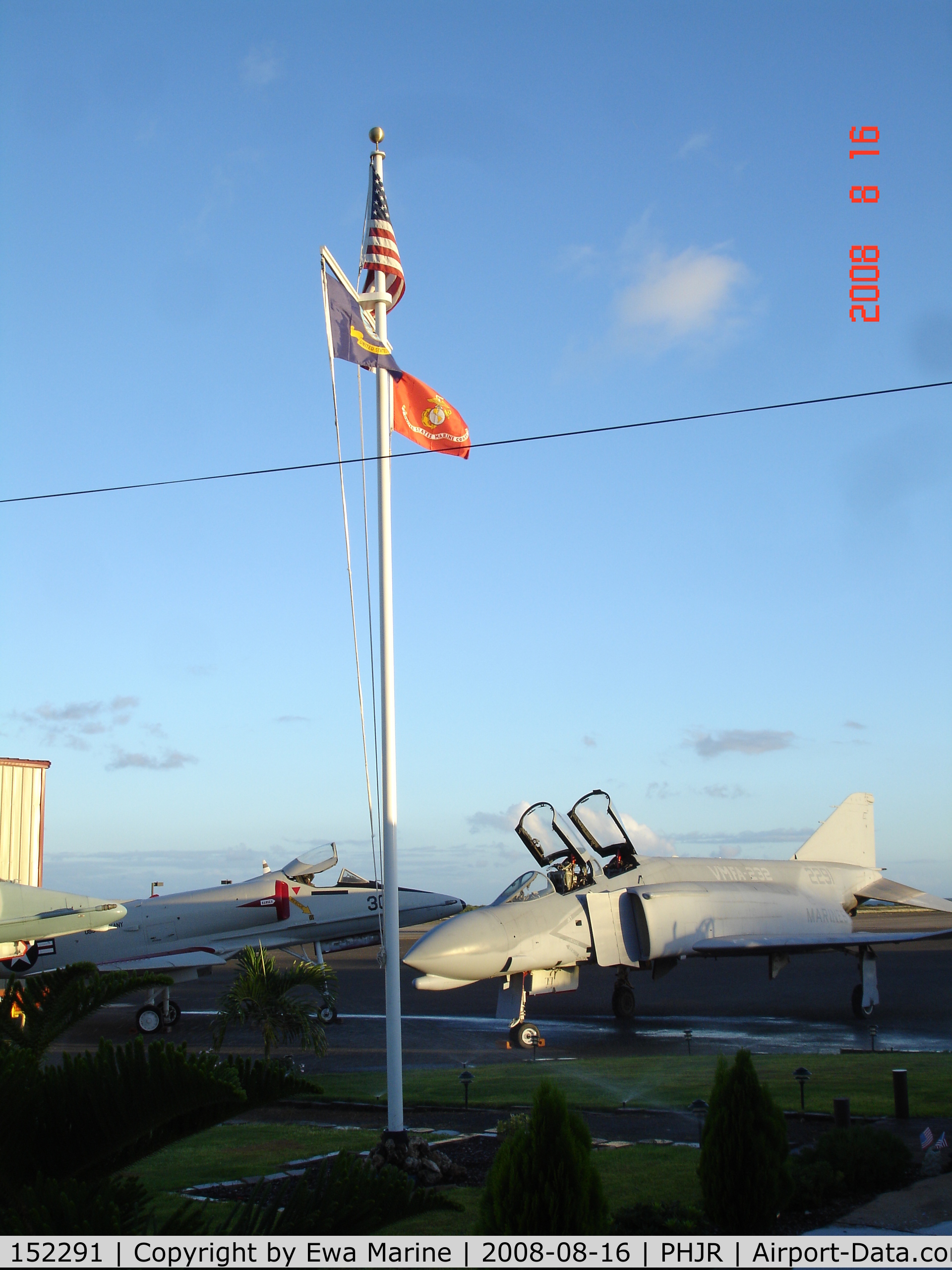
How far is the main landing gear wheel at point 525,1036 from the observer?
14734mm

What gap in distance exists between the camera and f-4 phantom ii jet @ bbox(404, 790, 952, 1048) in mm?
15758

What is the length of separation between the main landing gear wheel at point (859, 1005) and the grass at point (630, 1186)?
1229 cm

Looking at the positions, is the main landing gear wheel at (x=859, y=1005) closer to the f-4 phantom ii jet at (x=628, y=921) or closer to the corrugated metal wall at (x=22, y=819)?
the f-4 phantom ii jet at (x=628, y=921)

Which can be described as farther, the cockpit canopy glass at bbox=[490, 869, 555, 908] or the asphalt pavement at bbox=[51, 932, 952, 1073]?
the cockpit canopy glass at bbox=[490, 869, 555, 908]

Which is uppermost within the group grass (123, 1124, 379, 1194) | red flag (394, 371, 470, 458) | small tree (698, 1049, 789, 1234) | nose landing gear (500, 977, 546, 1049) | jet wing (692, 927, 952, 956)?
red flag (394, 371, 470, 458)

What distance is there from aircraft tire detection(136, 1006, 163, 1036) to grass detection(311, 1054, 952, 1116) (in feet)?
24.6

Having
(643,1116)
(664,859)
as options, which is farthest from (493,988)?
(643,1116)

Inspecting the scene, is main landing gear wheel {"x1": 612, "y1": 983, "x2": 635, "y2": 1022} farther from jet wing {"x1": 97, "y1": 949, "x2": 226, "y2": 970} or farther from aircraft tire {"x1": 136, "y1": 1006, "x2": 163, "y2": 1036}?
aircraft tire {"x1": 136, "y1": 1006, "x2": 163, "y2": 1036}

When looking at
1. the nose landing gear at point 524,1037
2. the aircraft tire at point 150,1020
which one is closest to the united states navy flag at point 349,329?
the nose landing gear at point 524,1037

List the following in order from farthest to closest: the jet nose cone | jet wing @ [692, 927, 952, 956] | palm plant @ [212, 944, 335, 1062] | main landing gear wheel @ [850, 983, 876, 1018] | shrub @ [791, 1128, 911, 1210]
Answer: main landing gear wheel @ [850, 983, 876, 1018]
jet wing @ [692, 927, 952, 956]
the jet nose cone
palm plant @ [212, 944, 335, 1062]
shrub @ [791, 1128, 911, 1210]

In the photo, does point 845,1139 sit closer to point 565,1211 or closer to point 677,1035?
point 565,1211

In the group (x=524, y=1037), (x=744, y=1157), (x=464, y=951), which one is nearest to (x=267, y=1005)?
(x=464, y=951)

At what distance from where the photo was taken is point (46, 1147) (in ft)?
13.6

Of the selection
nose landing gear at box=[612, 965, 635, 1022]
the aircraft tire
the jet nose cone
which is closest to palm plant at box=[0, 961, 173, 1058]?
the jet nose cone
